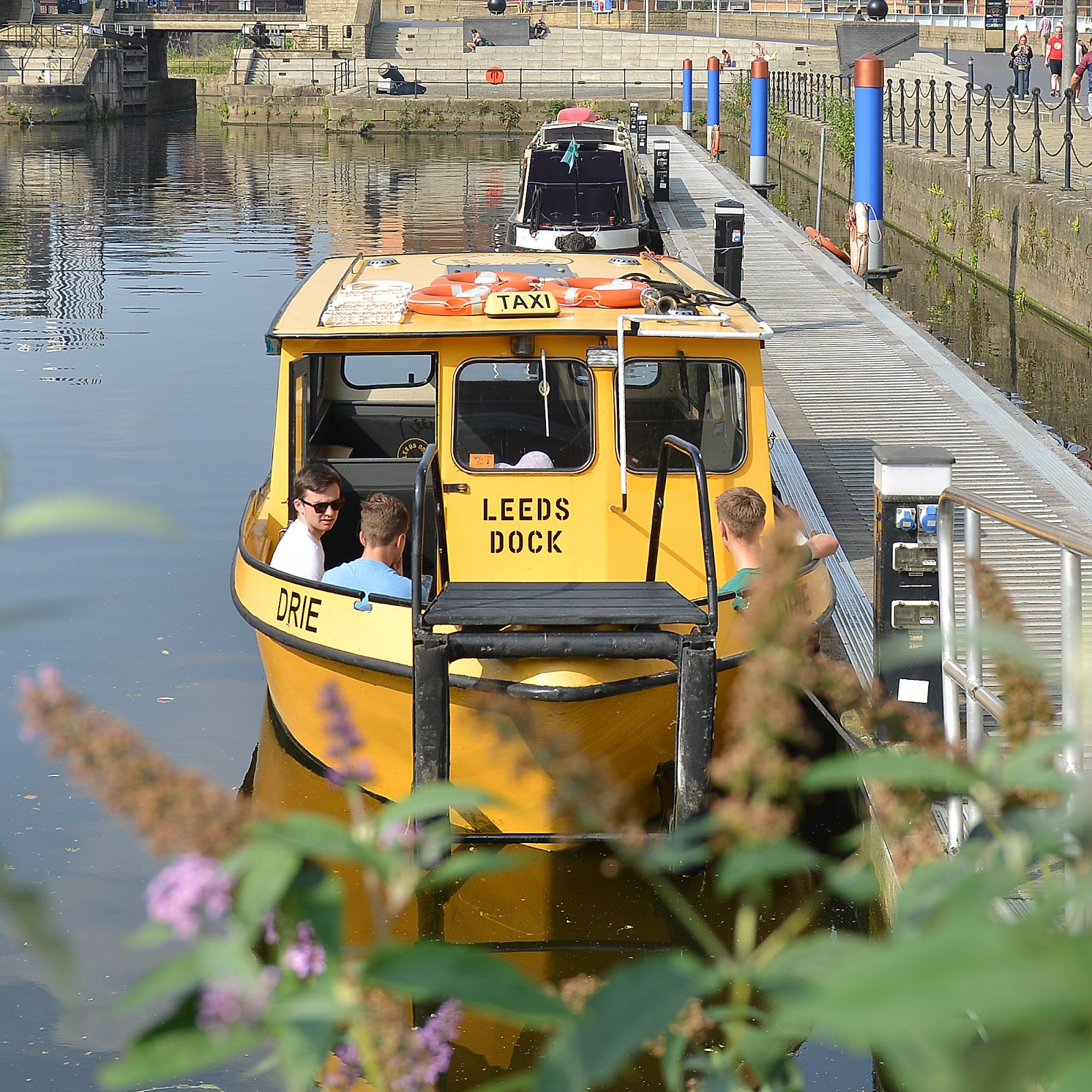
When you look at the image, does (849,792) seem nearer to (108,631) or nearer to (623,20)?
(108,631)

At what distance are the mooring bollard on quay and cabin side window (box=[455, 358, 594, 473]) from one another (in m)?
1.63

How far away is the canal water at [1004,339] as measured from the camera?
13.9 m

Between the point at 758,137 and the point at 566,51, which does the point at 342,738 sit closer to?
the point at 758,137

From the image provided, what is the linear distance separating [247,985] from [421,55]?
209 ft

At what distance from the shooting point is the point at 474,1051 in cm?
526

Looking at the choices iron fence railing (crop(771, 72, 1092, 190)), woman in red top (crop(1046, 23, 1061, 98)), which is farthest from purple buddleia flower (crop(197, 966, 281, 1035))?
woman in red top (crop(1046, 23, 1061, 98))

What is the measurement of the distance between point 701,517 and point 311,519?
1.92 metres

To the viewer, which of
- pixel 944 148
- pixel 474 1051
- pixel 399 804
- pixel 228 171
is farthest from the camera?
pixel 228 171

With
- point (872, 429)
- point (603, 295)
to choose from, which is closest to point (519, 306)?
point (603, 295)

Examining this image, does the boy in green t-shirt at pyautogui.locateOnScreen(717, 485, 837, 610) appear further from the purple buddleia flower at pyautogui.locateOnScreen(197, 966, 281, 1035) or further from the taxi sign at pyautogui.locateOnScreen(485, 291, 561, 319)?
the purple buddleia flower at pyautogui.locateOnScreen(197, 966, 281, 1035)

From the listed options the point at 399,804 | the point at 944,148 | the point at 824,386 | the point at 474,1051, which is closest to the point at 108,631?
the point at 474,1051

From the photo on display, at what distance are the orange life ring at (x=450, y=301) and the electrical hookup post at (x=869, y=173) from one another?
32.0 feet

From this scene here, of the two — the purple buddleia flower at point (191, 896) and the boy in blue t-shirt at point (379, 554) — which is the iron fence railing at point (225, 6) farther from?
the purple buddleia flower at point (191, 896)

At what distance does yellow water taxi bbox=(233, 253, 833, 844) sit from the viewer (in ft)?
18.3
